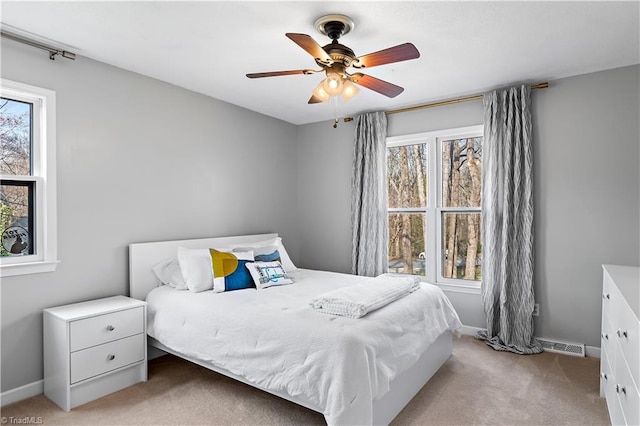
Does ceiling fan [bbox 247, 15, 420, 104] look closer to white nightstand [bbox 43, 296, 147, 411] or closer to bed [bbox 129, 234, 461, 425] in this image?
bed [bbox 129, 234, 461, 425]

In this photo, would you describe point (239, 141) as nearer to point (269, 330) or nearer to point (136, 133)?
point (136, 133)

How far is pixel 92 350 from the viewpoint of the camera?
2584 mm

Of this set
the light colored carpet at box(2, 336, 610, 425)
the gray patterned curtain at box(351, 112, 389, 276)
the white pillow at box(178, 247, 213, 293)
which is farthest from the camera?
the gray patterned curtain at box(351, 112, 389, 276)

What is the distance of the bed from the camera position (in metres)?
2.01

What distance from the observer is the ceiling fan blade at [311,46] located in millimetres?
2027

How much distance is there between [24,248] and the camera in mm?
2736

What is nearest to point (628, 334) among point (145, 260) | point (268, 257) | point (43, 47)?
point (268, 257)

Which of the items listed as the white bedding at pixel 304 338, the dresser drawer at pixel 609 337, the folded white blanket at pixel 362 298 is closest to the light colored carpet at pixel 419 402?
the white bedding at pixel 304 338

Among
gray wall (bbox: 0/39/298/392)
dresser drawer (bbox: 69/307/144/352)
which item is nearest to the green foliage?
gray wall (bbox: 0/39/298/392)

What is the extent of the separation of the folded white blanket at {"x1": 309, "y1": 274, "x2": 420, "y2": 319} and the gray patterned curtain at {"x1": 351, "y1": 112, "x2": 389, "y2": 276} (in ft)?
4.40

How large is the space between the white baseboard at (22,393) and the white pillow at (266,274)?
168 cm

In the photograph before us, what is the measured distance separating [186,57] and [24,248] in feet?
6.12

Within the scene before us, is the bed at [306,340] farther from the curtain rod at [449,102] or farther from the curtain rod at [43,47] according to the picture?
the curtain rod at [449,102]

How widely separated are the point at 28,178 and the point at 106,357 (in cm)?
141
